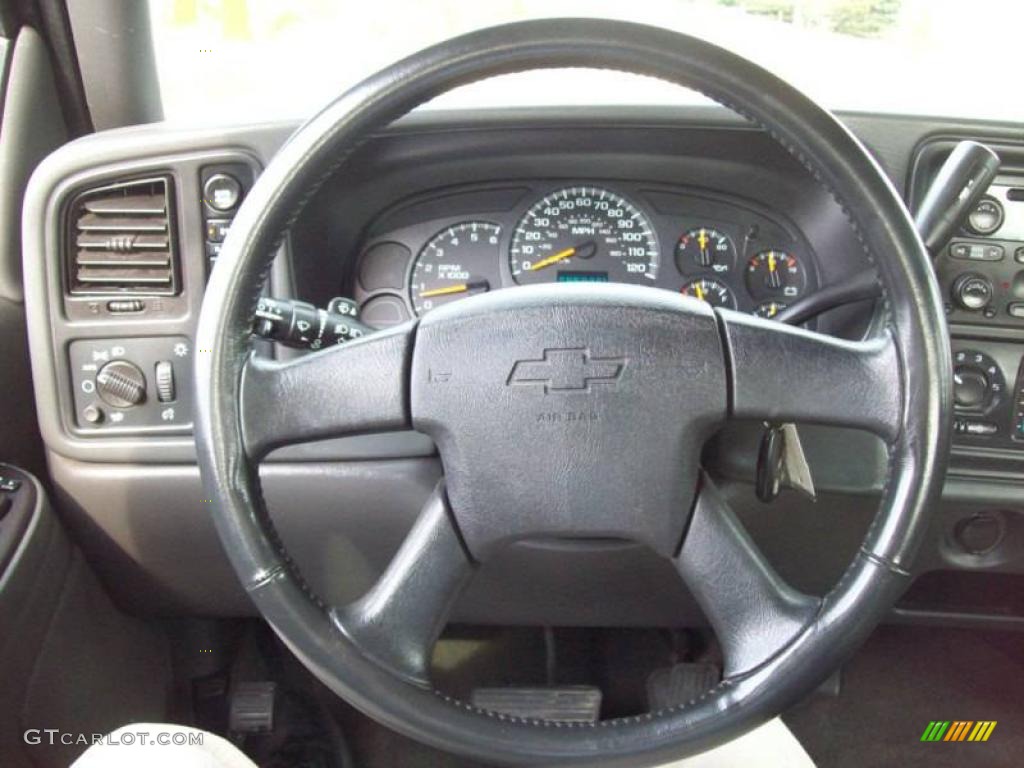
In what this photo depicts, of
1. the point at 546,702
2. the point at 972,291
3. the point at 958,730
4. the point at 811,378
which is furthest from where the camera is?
the point at 958,730

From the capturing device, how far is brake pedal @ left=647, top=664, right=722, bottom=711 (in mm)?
1739

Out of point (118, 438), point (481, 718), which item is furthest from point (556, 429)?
point (118, 438)

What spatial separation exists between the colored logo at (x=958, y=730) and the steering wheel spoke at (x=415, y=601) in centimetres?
122

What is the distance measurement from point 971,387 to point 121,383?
1.15 m

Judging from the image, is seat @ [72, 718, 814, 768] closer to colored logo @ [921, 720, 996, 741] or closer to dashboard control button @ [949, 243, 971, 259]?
dashboard control button @ [949, 243, 971, 259]

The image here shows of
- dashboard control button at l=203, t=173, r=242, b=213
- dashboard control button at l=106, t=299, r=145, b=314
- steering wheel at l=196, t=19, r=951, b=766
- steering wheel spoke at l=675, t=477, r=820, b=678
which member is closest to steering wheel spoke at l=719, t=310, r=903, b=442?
steering wheel at l=196, t=19, r=951, b=766

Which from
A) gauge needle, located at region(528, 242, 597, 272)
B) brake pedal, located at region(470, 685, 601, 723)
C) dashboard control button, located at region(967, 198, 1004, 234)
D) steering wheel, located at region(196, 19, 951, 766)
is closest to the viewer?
steering wheel, located at region(196, 19, 951, 766)

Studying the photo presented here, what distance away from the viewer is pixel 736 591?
1000mm

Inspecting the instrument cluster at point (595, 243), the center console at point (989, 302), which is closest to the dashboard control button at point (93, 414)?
the instrument cluster at point (595, 243)

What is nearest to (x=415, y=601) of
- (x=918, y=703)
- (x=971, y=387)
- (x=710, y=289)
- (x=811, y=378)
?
(x=811, y=378)

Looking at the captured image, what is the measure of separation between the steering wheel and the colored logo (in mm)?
1058

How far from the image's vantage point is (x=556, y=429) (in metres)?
0.98

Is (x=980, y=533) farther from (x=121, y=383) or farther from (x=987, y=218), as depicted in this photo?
(x=121, y=383)

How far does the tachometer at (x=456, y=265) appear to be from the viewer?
4.90 ft
